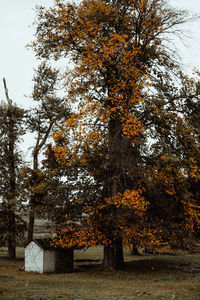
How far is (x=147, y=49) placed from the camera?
18.8 metres

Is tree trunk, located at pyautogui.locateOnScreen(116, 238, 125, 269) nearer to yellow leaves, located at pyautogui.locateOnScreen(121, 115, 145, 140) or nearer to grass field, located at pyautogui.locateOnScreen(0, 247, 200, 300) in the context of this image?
grass field, located at pyautogui.locateOnScreen(0, 247, 200, 300)

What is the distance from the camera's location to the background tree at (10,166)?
89.8 ft

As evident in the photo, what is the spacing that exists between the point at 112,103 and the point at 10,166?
49.2 feet

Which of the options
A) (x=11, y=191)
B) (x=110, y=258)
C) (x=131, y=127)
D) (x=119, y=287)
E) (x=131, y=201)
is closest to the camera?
(x=119, y=287)

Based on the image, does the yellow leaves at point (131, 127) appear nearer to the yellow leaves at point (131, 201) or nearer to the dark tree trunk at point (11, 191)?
the yellow leaves at point (131, 201)

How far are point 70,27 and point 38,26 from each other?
206 cm

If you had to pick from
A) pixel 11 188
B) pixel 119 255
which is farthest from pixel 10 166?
pixel 119 255

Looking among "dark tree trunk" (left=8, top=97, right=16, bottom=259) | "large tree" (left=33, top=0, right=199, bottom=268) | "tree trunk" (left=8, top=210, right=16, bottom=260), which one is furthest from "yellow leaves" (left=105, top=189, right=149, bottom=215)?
"tree trunk" (left=8, top=210, right=16, bottom=260)

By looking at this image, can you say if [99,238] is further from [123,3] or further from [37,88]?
[37,88]

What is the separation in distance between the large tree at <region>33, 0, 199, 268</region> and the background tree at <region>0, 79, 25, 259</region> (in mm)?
10621

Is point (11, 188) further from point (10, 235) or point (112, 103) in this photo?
point (112, 103)

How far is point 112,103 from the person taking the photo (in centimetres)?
1677

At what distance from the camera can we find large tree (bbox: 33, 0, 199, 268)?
52.7 ft

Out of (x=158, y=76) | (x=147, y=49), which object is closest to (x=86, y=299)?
(x=158, y=76)
